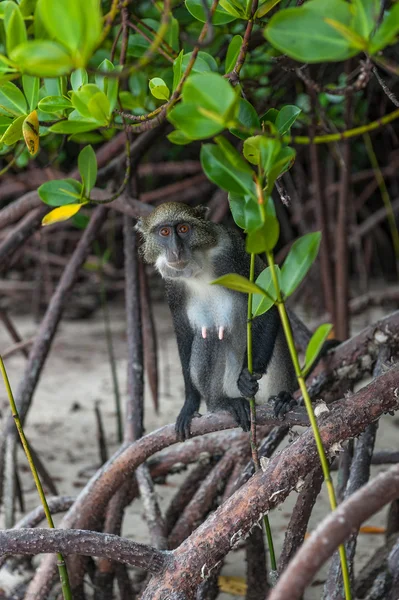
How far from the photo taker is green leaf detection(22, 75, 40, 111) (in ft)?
5.50

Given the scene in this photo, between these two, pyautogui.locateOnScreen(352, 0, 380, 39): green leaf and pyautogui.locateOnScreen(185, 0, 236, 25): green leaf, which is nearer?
pyautogui.locateOnScreen(352, 0, 380, 39): green leaf

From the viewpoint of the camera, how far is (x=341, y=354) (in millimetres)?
2930

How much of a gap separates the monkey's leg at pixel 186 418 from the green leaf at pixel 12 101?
4.20 feet

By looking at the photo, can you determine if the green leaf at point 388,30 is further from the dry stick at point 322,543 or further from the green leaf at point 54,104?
the green leaf at point 54,104

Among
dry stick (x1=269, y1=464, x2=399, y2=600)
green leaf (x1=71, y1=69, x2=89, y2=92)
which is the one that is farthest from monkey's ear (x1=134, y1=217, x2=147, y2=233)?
dry stick (x1=269, y1=464, x2=399, y2=600)

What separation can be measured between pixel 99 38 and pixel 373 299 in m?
4.31

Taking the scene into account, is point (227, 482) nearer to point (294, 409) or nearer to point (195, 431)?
point (195, 431)

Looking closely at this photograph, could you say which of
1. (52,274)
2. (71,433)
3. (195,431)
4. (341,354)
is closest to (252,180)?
(195,431)

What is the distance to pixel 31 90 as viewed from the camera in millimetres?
1690

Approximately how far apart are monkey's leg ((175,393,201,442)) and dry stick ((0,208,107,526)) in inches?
30.4

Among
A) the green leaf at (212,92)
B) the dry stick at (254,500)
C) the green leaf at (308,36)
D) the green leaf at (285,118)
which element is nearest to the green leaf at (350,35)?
the green leaf at (308,36)

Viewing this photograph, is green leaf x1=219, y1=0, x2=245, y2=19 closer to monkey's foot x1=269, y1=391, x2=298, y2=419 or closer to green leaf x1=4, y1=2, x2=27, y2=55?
green leaf x1=4, y1=2, x2=27, y2=55

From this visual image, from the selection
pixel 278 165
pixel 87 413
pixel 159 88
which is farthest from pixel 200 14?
pixel 87 413

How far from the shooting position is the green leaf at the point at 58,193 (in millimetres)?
1740
